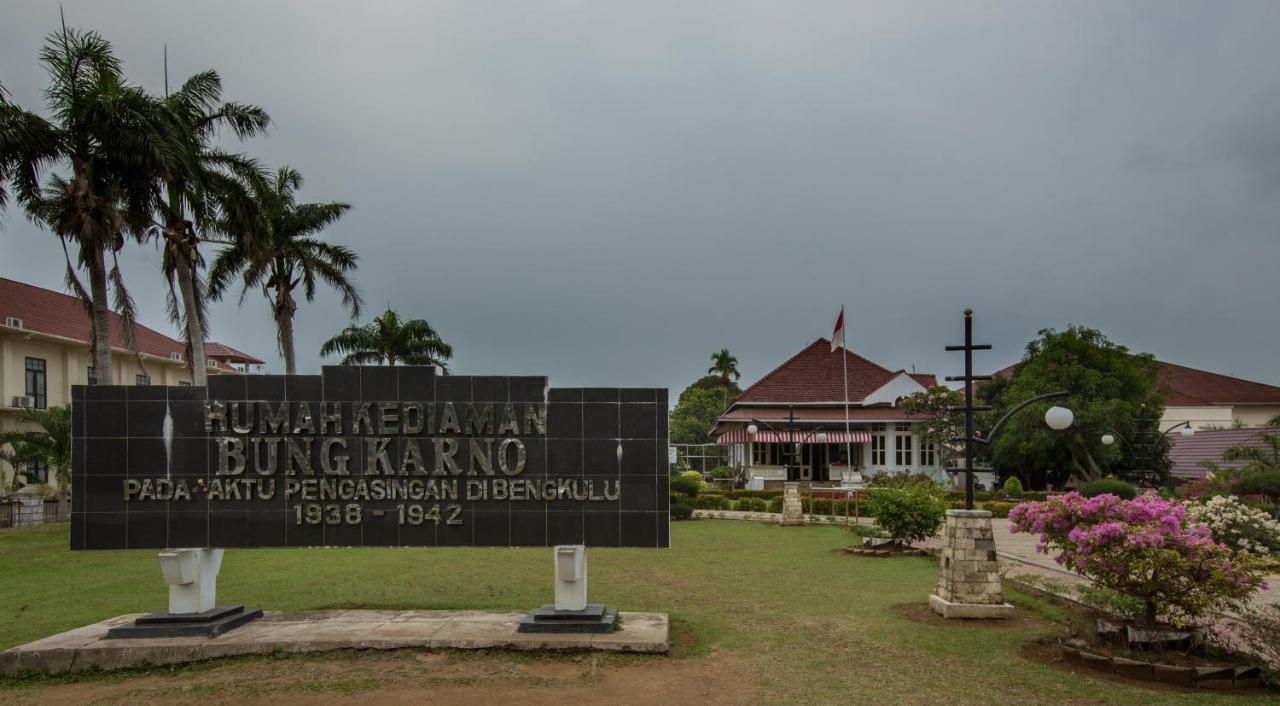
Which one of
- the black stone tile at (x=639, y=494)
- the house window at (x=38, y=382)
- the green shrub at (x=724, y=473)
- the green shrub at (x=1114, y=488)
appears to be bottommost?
the green shrub at (x=724, y=473)

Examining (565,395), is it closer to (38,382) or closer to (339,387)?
(339,387)

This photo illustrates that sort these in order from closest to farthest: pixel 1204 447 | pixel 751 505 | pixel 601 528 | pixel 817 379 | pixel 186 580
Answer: pixel 186 580 → pixel 601 528 → pixel 751 505 → pixel 1204 447 → pixel 817 379

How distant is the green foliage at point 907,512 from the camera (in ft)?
53.3

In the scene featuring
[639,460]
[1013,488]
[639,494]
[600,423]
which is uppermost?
[600,423]

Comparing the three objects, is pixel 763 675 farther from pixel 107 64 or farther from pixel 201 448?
pixel 107 64

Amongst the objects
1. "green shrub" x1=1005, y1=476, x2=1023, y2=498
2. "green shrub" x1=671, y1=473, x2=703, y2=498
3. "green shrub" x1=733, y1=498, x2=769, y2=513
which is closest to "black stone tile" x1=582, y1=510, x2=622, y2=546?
"green shrub" x1=671, y1=473, x2=703, y2=498

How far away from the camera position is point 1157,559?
26.4 feet

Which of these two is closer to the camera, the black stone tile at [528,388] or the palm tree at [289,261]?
the black stone tile at [528,388]

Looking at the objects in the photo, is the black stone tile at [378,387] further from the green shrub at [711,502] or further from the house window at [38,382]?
the house window at [38,382]

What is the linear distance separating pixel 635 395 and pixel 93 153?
16.3 meters

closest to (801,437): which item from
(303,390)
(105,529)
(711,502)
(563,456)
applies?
(711,502)

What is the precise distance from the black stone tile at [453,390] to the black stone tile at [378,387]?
0.51 meters

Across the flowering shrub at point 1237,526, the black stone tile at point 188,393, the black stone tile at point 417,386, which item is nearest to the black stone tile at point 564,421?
the black stone tile at point 417,386

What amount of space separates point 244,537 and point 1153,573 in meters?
9.94
